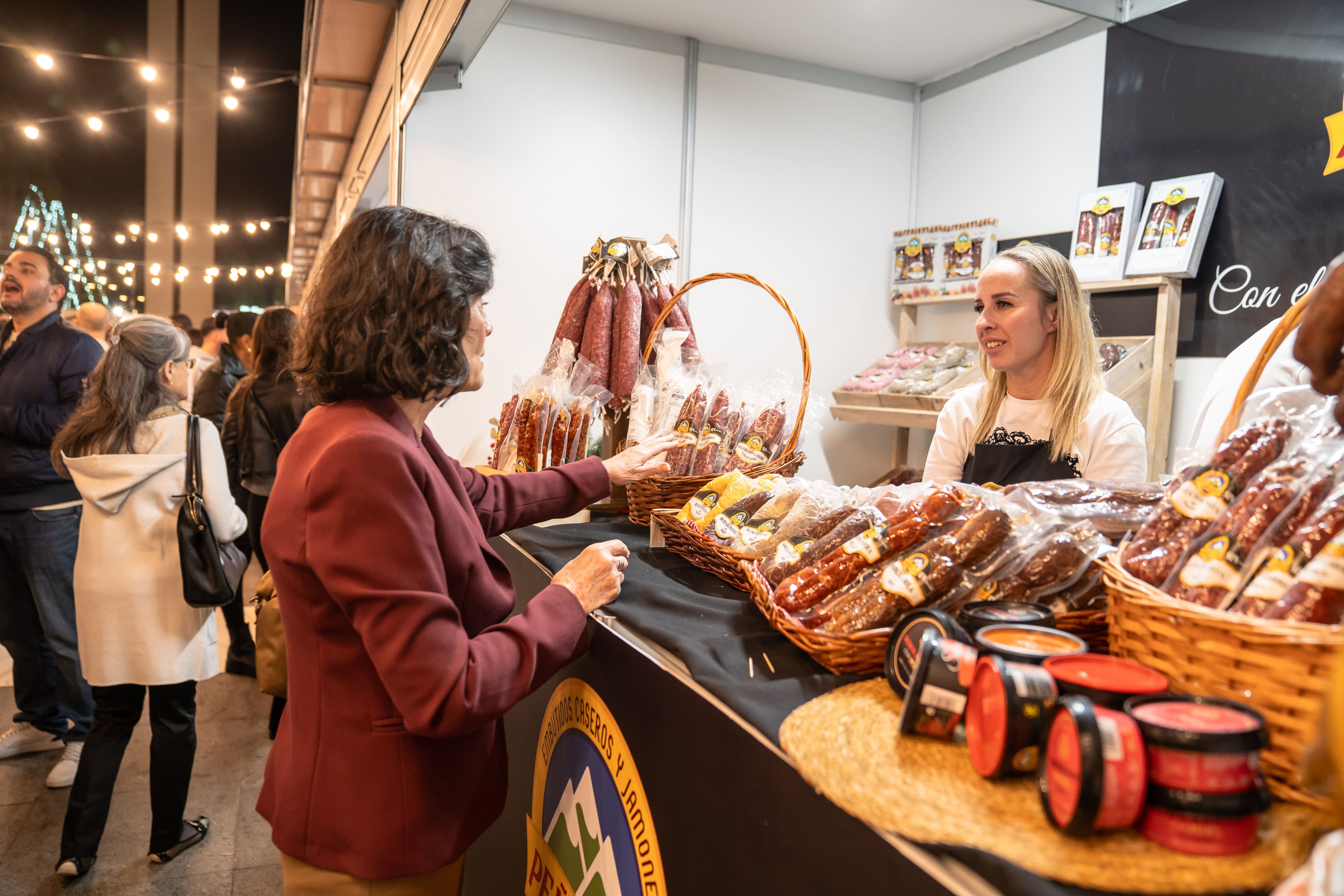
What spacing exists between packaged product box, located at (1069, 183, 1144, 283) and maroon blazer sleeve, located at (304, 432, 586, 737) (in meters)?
3.44

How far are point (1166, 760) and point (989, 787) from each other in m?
0.18

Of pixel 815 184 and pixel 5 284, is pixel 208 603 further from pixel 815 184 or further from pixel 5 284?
pixel 815 184

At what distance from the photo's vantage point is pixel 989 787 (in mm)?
824

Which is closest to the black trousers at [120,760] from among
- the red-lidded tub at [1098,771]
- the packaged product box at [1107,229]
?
the red-lidded tub at [1098,771]

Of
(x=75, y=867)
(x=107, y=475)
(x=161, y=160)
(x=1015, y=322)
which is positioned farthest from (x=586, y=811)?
(x=161, y=160)

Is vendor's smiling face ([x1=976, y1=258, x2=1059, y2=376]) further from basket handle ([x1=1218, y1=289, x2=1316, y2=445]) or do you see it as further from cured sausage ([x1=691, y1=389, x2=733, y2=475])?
basket handle ([x1=1218, y1=289, x2=1316, y2=445])

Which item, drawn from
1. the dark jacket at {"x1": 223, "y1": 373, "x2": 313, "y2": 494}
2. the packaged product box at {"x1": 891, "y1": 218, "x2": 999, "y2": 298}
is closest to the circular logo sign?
the dark jacket at {"x1": 223, "y1": 373, "x2": 313, "y2": 494}

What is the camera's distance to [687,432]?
2145 millimetres

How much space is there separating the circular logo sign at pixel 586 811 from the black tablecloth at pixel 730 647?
0.63ft

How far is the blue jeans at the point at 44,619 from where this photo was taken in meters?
3.12

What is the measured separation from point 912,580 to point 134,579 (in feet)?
7.74

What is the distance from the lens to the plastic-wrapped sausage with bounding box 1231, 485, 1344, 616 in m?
0.82

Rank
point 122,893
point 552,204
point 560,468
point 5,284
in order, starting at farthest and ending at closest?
point 552,204 → point 5,284 → point 122,893 → point 560,468

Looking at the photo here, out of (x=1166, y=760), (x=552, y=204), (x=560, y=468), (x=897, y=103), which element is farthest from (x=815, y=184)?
(x=1166, y=760)
